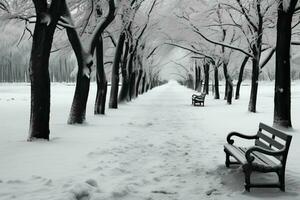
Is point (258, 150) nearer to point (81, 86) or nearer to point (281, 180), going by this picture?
point (281, 180)

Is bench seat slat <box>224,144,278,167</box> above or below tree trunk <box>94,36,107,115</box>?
below

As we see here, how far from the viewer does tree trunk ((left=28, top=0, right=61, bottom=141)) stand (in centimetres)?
943

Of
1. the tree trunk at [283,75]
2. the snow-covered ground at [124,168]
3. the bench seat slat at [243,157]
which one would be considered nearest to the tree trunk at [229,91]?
the tree trunk at [283,75]

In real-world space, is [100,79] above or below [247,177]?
above

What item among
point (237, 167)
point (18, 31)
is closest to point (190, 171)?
point (237, 167)

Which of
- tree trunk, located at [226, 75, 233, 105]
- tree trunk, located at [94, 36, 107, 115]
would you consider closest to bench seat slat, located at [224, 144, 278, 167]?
tree trunk, located at [94, 36, 107, 115]

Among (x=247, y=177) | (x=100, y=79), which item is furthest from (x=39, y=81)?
(x=100, y=79)

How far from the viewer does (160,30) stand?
92.6ft

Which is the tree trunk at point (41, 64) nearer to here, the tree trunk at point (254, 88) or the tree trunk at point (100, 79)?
the tree trunk at point (100, 79)

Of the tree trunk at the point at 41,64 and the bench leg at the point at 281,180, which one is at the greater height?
the tree trunk at the point at 41,64

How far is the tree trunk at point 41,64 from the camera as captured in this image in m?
9.43

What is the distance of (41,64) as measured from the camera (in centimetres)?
960

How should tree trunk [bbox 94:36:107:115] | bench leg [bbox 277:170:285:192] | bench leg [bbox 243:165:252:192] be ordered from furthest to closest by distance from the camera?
tree trunk [bbox 94:36:107:115] < bench leg [bbox 277:170:285:192] < bench leg [bbox 243:165:252:192]

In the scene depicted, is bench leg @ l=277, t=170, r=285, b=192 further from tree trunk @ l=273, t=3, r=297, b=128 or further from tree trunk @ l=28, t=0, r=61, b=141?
tree trunk @ l=273, t=3, r=297, b=128
